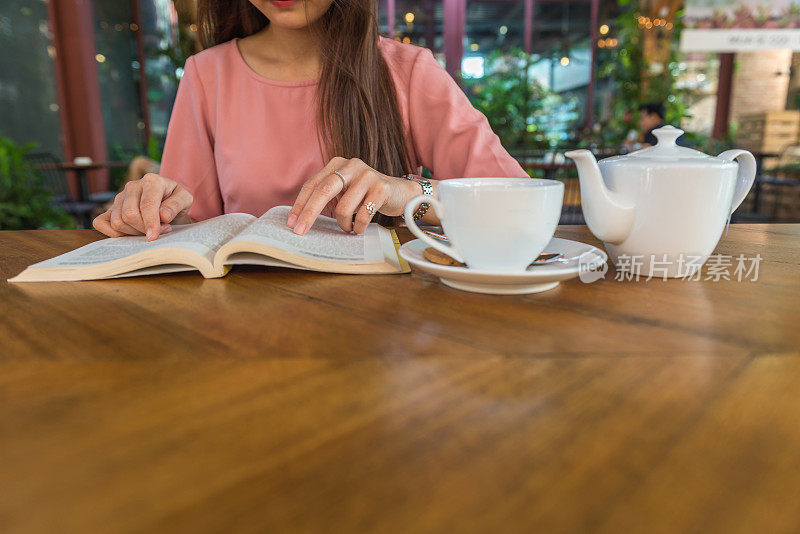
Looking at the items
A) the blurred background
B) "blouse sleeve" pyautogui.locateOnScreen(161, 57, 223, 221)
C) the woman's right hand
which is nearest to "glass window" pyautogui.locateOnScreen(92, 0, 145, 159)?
the blurred background

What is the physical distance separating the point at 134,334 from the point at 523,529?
1.05 feet

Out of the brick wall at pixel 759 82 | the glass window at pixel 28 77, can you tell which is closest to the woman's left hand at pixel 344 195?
the glass window at pixel 28 77

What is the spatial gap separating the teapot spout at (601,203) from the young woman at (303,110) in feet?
1.47

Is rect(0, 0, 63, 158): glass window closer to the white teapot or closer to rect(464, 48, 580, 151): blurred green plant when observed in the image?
rect(464, 48, 580, 151): blurred green plant

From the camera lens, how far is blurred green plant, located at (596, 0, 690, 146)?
547 centimetres

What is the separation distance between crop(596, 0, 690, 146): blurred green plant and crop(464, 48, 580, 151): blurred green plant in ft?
2.23

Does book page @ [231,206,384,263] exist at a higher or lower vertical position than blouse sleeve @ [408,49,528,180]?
lower

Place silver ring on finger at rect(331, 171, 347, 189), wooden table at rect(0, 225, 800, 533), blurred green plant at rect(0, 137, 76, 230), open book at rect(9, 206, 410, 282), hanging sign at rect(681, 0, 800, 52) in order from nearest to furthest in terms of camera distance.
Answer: wooden table at rect(0, 225, 800, 533) < open book at rect(9, 206, 410, 282) < silver ring on finger at rect(331, 171, 347, 189) < blurred green plant at rect(0, 137, 76, 230) < hanging sign at rect(681, 0, 800, 52)

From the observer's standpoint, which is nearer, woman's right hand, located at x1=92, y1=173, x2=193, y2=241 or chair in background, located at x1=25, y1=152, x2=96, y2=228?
woman's right hand, located at x1=92, y1=173, x2=193, y2=241

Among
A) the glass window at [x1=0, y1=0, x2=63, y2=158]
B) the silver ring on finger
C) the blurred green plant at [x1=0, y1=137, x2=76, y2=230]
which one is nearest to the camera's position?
the silver ring on finger

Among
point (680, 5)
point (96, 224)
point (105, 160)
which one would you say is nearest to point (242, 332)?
point (96, 224)

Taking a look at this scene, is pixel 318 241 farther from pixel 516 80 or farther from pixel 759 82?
pixel 759 82

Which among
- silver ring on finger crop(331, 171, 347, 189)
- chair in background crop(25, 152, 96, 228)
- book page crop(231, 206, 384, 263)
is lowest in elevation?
chair in background crop(25, 152, 96, 228)

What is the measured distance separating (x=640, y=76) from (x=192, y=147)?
547cm
